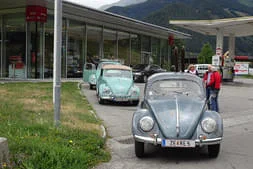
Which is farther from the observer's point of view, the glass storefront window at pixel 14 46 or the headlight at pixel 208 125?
the glass storefront window at pixel 14 46

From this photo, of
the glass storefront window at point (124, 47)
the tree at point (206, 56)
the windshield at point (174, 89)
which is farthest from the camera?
the tree at point (206, 56)

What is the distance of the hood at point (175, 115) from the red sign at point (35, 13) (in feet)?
60.2

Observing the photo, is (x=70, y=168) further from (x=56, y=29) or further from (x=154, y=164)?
(x=56, y=29)

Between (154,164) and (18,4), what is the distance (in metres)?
20.8

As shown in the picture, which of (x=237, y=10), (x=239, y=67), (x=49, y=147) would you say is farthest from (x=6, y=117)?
(x=237, y=10)

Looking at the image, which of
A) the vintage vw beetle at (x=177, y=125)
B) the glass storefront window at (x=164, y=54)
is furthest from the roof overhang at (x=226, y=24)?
the vintage vw beetle at (x=177, y=125)

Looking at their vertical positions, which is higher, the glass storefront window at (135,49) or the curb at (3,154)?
the glass storefront window at (135,49)

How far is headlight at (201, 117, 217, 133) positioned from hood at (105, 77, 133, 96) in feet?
24.8

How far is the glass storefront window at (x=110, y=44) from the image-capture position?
109 ft

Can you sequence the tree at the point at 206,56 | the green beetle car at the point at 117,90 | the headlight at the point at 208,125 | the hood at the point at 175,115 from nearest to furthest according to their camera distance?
the hood at the point at 175,115 < the headlight at the point at 208,125 < the green beetle car at the point at 117,90 < the tree at the point at 206,56

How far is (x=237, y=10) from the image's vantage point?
195125 millimetres

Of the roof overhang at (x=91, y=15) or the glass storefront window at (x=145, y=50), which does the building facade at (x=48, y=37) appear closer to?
the roof overhang at (x=91, y=15)

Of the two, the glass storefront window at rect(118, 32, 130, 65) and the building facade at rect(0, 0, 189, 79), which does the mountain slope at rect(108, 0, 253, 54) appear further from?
the building facade at rect(0, 0, 189, 79)

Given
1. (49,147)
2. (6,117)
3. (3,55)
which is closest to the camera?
(49,147)
